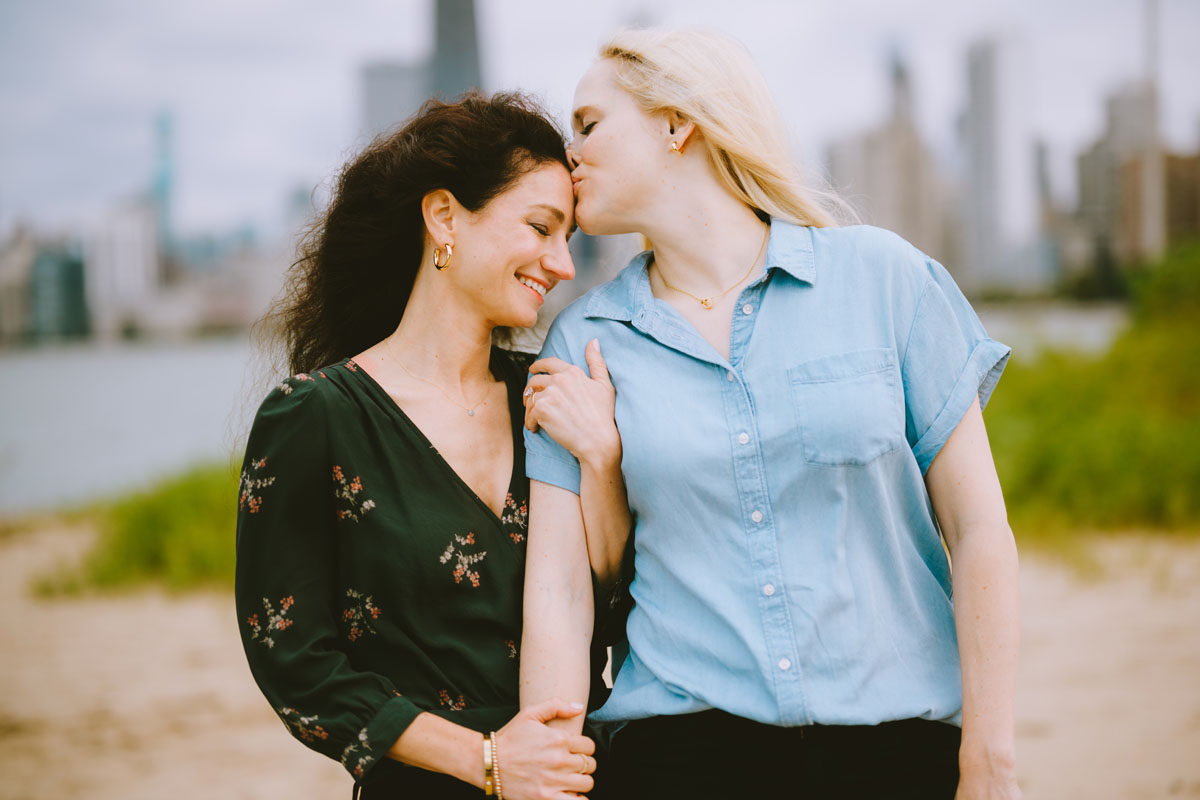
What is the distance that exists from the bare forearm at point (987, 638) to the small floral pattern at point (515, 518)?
0.80 metres

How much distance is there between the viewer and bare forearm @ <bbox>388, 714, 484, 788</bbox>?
1660mm

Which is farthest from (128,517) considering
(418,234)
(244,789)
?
(418,234)

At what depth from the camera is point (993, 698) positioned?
157 cm

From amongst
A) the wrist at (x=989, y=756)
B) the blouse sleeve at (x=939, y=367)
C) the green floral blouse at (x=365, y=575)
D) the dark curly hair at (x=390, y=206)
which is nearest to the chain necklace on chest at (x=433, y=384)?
the green floral blouse at (x=365, y=575)

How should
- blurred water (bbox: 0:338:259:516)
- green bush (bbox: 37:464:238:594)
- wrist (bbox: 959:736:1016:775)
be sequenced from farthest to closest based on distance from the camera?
1. blurred water (bbox: 0:338:259:516)
2. green bush (bbox: 37:464:238:594)
3. wrist (bbox: 959:736:1016:775)

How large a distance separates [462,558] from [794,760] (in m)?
0.68

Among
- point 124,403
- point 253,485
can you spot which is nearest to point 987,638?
point 253,485

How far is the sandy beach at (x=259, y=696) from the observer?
454 centimetres

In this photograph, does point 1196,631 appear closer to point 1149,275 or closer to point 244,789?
point 244,789

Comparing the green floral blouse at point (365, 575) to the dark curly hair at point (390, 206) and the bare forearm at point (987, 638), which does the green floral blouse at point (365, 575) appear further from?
the bare forearm at point (987, 638)

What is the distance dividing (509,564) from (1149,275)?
15.8 m

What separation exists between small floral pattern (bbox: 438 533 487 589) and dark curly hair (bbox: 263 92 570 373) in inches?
23.0

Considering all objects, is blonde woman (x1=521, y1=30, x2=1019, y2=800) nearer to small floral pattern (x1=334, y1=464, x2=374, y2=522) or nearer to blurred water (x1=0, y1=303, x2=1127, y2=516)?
small floral pattern (x1=334, y1=464, x2=374, y2=522)

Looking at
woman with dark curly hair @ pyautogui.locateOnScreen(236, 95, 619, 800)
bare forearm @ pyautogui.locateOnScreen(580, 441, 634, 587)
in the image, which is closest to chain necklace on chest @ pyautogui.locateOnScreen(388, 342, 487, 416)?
woman with dark curly hair @ pyautogui.locateOnScreen(236, 95, 619, 800)
